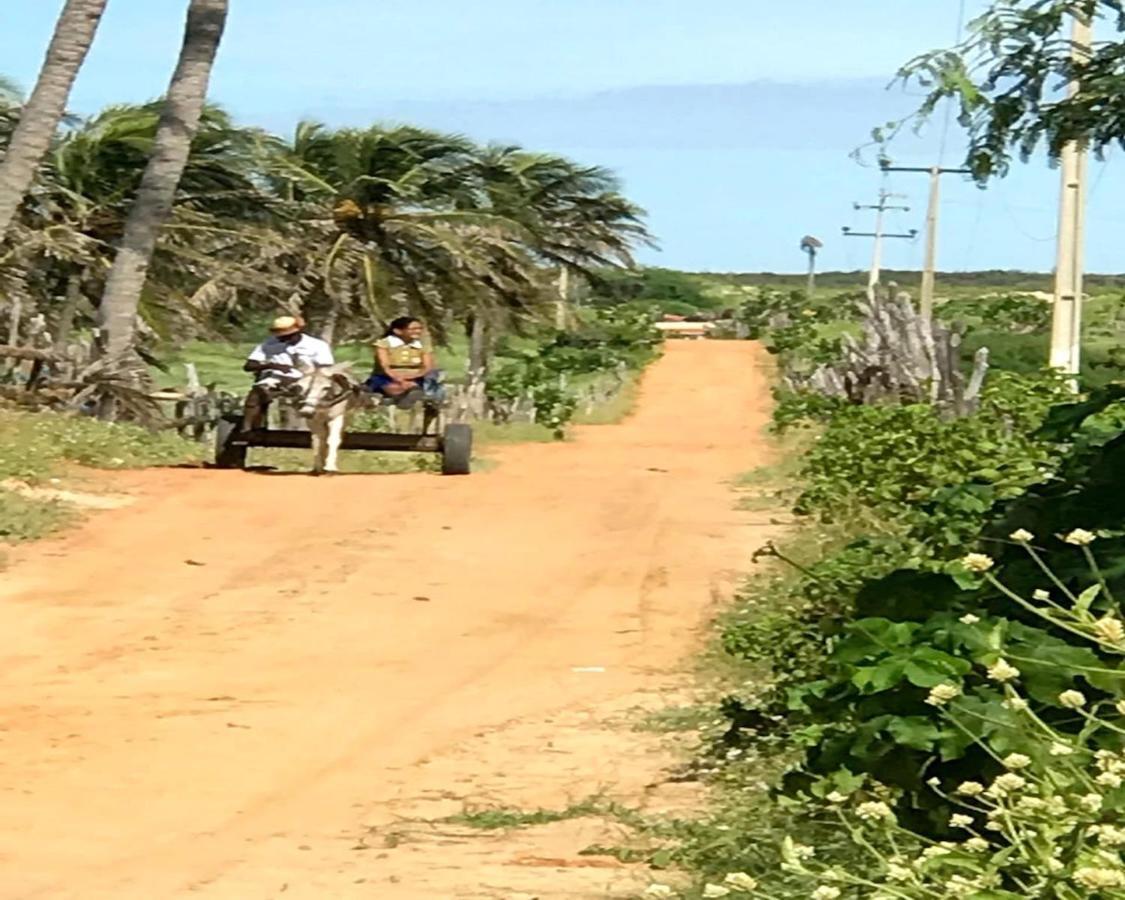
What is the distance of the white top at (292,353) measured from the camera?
16188mm

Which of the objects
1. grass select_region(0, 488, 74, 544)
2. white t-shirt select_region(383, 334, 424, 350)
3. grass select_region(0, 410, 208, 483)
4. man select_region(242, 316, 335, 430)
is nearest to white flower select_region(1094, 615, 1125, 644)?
grass select_region(0, 488, 74, 544)

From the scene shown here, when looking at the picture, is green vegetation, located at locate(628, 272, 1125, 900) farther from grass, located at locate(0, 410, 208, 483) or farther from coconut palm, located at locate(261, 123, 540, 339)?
coconut palm, located at locate(261, 123, 540, 339)

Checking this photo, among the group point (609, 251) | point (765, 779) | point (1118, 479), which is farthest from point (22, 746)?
point (609, 251)

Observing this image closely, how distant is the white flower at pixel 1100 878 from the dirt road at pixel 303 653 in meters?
2.61

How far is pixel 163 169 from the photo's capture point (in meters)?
19.7

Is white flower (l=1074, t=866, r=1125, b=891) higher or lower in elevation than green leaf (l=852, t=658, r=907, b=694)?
lower

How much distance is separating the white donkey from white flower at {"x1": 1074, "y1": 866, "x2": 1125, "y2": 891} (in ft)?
42.3

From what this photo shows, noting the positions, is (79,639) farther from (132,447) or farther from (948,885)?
(132,447)

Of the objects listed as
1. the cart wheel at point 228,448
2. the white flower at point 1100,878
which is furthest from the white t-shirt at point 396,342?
the white flower at point 1100,878

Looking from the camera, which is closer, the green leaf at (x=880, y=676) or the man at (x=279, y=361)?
the green leaf at (x=880, y=676)

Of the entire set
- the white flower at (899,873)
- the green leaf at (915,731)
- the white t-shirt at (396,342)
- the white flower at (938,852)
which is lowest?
the white flower at (938,852)

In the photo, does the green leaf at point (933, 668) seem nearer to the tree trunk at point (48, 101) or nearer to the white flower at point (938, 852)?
the white flower at point (938, 852)

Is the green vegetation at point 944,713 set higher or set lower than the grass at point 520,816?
higher

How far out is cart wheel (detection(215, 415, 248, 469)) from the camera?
16656 mm
